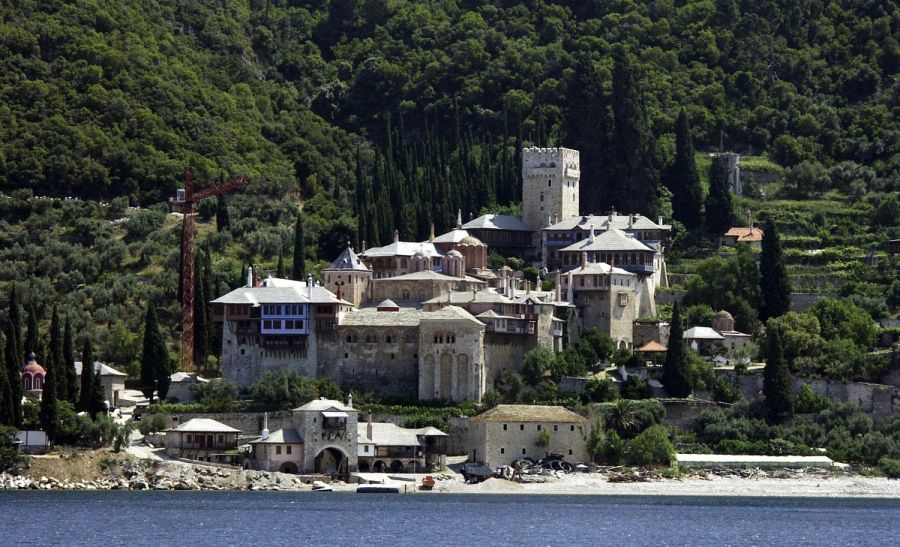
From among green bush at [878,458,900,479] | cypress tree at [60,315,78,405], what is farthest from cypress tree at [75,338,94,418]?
green bush at [878,458,900,479]

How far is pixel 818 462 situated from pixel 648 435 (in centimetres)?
745

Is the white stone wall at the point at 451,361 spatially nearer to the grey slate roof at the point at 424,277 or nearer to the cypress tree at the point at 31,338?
the grey slate roof at the point at 424,277

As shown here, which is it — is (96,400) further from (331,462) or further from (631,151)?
(631,151)

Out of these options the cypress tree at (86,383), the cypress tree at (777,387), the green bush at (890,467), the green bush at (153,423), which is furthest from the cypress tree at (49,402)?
the green bush at (890,467)

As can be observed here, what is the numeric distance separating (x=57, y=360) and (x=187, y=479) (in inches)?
308

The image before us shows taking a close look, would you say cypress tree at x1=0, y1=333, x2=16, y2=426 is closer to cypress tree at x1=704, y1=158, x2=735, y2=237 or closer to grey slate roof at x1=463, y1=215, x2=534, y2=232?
grey slate roof at x1=463, y1=215, x2=534, y2=232

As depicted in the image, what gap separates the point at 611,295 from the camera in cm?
11381

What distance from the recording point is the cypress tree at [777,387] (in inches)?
4173

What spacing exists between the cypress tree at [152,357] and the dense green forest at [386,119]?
6.32 meters

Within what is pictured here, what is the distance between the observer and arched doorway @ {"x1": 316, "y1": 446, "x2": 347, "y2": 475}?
343 feet

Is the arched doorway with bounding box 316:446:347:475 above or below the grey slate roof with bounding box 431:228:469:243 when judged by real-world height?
below

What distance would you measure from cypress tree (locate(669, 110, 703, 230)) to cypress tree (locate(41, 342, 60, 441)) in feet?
130

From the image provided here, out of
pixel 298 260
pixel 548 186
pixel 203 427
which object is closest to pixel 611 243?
pixel 548 186

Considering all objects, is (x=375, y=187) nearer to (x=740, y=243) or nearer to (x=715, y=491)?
(x=740, y=243)
